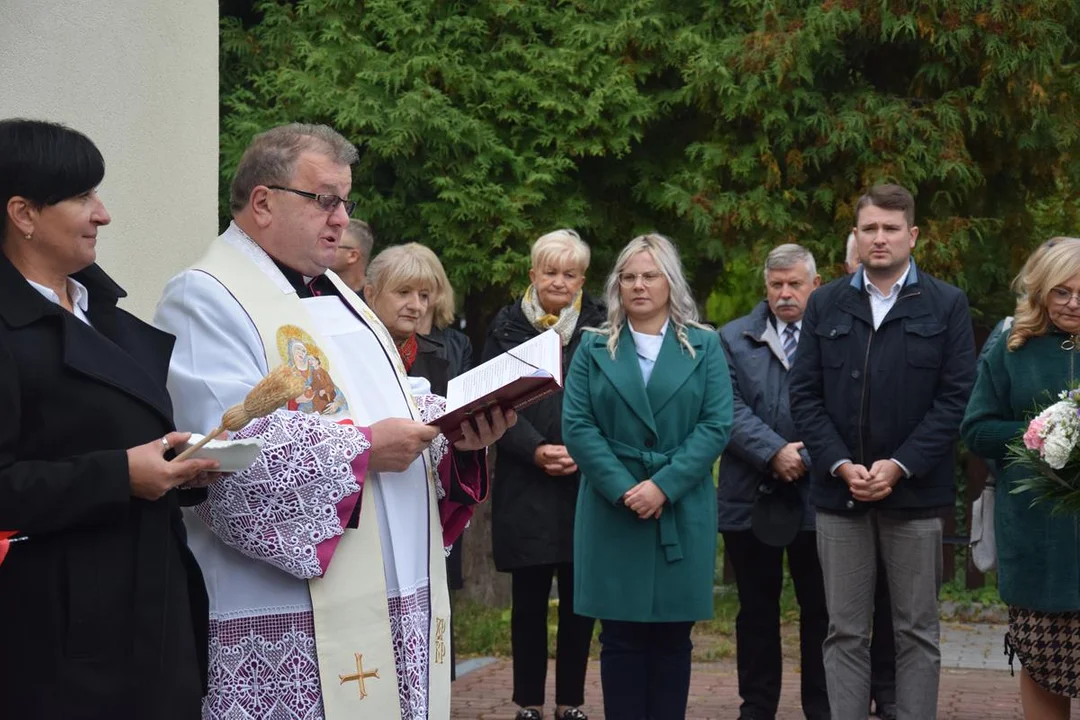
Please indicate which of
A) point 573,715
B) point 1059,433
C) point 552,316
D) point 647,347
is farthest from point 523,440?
point 1059,433

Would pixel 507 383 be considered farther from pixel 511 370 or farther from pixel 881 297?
pixel 881 297

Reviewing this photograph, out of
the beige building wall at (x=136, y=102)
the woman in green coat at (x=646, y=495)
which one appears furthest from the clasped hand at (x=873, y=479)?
the beige building wall at (x=136, y=102)

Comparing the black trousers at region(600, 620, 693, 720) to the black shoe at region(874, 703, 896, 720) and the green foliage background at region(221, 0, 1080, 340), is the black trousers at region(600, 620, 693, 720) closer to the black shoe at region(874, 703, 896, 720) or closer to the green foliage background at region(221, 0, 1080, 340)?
the black shoe at region(874, 703, 896, 720)

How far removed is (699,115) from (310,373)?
251 inches

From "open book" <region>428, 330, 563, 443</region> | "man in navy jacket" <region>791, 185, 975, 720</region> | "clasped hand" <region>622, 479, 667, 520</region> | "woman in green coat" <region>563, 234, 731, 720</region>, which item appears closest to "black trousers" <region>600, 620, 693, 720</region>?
"woman in green coat" <region>563, 234, 731, 720</region>

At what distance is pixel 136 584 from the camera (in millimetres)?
3293

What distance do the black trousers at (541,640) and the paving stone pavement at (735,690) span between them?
546 mm

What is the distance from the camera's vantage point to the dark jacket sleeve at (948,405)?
20.4ft

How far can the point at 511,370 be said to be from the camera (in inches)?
157

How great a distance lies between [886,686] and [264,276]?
4.61 meters

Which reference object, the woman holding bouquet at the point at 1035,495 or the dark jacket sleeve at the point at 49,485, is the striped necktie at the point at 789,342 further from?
the dark jacket sleeve at the point at 49,485

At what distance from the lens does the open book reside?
389 centimetres

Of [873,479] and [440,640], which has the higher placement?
[873,479]

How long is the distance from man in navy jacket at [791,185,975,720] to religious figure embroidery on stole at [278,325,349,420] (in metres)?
2.98
